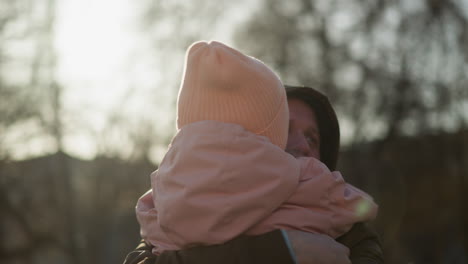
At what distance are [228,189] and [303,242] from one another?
0.28 meters

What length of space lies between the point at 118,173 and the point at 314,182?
1411cm

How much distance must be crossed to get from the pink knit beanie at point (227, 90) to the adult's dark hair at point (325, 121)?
95cm

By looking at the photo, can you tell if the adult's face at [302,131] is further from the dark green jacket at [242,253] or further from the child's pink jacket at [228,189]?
the dark green jacket at [242,253]

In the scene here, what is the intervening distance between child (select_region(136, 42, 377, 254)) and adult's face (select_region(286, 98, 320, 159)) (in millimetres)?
532

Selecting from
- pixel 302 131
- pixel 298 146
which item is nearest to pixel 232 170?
pixel 298 146

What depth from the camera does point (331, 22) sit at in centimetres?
1661

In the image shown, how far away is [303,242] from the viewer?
1857 millimetres

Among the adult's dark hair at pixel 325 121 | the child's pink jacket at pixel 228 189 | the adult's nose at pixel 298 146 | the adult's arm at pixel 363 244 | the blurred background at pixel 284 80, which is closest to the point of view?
the child's pink jacket at pixel 228 189

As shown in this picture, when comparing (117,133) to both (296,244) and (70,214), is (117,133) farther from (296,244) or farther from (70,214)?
(296,244)

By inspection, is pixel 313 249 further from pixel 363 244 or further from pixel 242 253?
pixel 363 244

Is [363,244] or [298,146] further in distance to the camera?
[298,146]

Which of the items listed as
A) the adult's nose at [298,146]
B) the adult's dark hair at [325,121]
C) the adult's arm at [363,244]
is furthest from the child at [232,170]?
the adult's dark hair at [325,121]

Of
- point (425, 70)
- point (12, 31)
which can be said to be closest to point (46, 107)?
point (12, 31)

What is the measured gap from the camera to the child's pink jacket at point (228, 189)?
1.82 m
